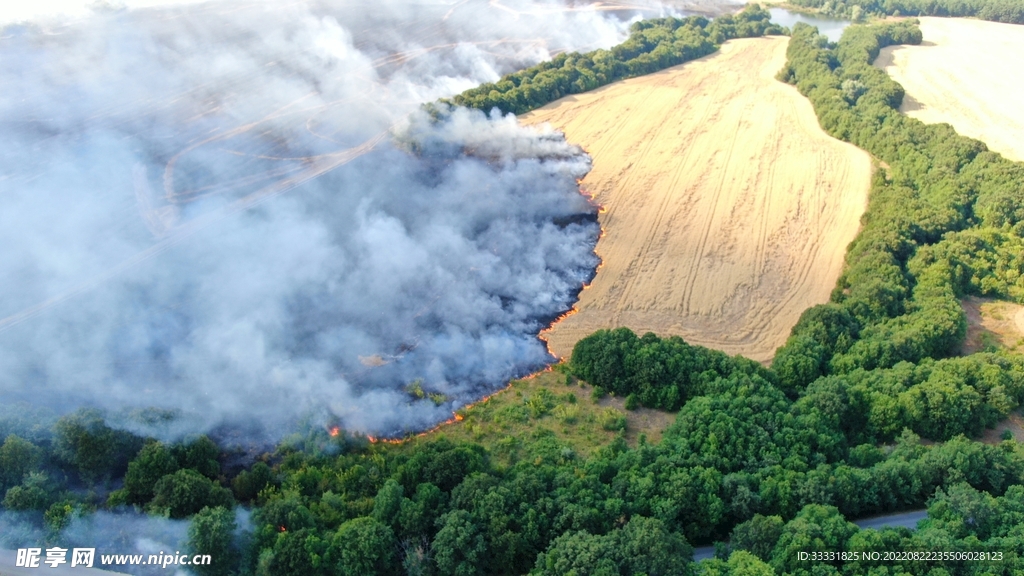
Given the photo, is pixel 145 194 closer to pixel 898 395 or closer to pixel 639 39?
pixel 898 395

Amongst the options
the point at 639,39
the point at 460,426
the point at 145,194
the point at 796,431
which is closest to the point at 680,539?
the point at 796,431

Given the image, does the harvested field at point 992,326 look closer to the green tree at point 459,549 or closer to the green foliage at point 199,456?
the green tree at point 459,549

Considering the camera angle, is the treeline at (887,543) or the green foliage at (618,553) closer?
the green foliage at (618,553)

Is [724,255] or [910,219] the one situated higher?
[910,219]

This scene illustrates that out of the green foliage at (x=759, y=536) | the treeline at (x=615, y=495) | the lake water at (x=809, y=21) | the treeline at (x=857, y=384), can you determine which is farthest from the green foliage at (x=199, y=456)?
the lake water at (x=809, y=21)

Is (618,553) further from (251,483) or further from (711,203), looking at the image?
(711,203)

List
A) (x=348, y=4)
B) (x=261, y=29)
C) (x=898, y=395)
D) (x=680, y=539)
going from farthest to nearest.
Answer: (x=348, y=4), (x=261, y=29), (x=898, y=395), (x=680, y=539)

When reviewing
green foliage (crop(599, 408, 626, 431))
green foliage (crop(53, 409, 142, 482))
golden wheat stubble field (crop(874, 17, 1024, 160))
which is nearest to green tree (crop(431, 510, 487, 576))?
green foliage (crop(599, 408, 626, 431))

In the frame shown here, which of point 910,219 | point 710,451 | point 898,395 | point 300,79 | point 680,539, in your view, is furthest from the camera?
point 300,79
